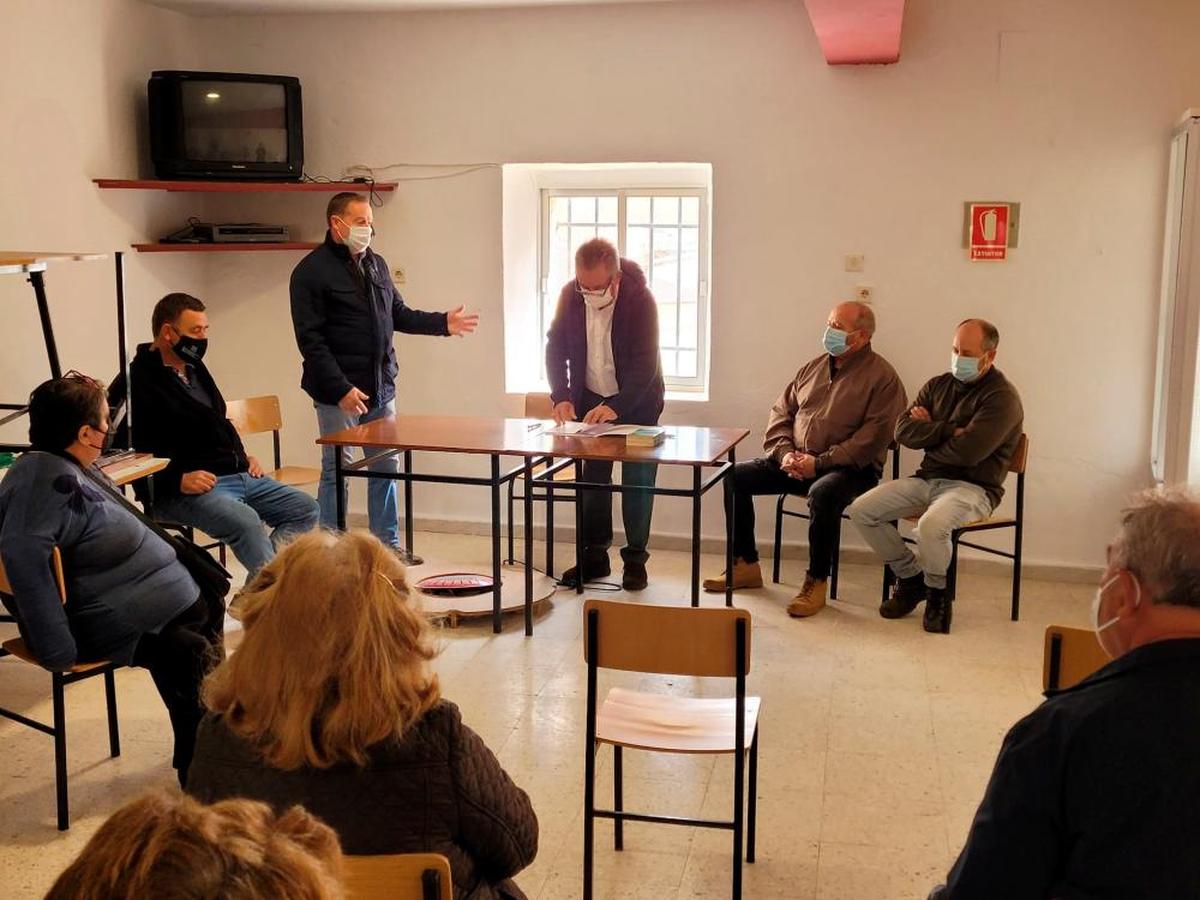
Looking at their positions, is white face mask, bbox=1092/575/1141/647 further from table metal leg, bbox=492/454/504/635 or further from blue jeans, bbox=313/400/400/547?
blue jeans, bbox=313/400/400/547

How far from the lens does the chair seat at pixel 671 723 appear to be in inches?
114

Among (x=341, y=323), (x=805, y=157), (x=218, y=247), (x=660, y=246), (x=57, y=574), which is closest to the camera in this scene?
(x=57, y=574)

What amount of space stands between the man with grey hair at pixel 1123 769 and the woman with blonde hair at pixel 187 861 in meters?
1.01

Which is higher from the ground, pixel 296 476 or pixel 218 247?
pixel 218 247

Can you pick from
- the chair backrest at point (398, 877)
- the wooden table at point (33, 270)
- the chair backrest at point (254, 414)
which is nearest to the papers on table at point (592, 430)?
the chair backrest at point (254, 414)

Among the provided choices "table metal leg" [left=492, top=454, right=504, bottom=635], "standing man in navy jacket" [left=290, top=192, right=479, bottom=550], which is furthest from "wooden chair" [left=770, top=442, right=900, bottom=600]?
"standing man in navy jacket" [left=290, top=192, right=479, bottom=550]

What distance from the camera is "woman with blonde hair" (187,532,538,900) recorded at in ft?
6.27

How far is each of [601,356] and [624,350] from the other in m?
0.14

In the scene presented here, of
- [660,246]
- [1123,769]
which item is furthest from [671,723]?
[660,246]

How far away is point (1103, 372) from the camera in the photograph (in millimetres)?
5559

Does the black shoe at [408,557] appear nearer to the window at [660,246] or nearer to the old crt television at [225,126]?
the window at [660,246]

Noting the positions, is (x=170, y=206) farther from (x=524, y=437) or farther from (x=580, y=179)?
(x=524, y=437)

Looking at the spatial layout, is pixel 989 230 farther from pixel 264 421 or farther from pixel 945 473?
pixel 264 421

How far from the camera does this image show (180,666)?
3.51 meters
